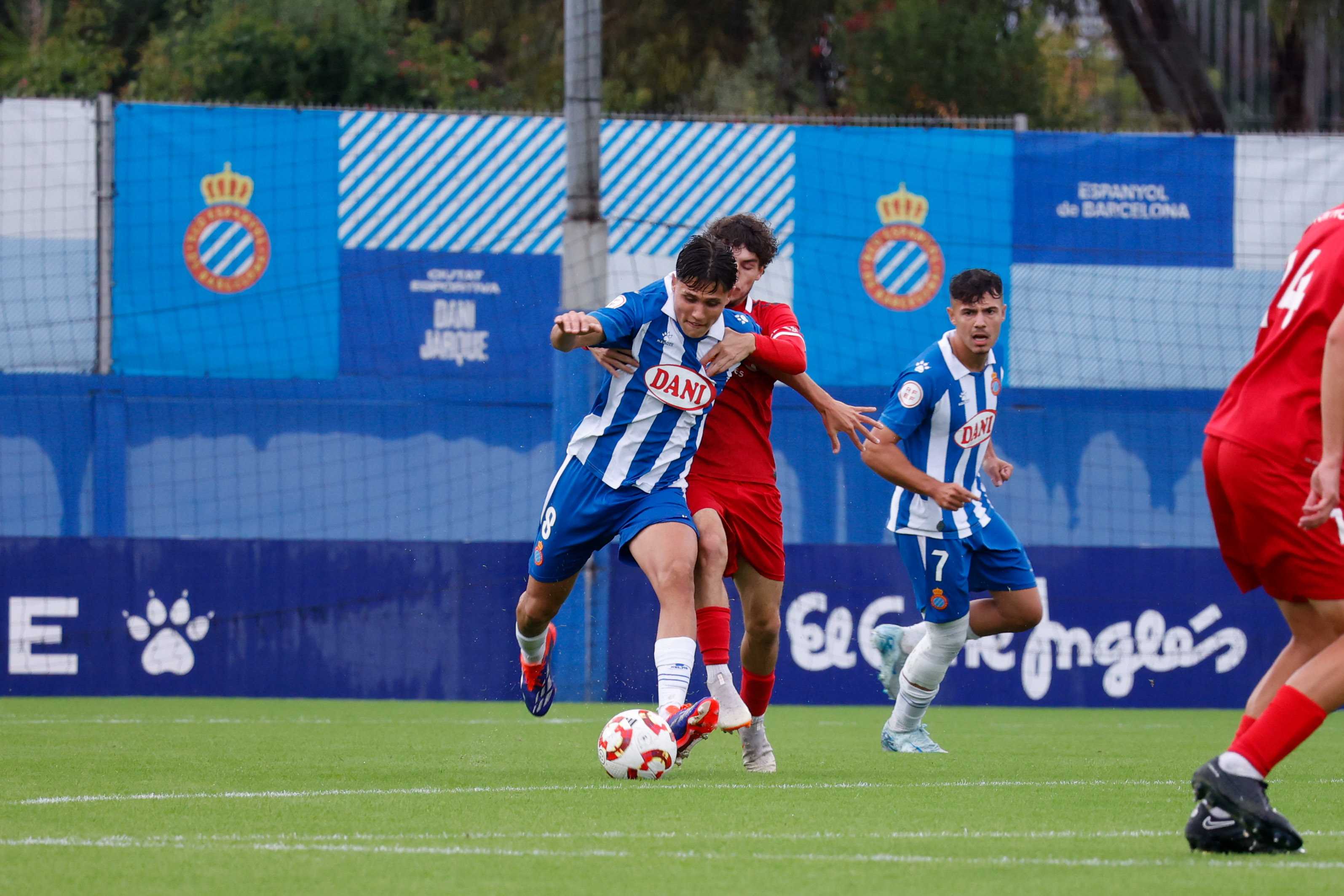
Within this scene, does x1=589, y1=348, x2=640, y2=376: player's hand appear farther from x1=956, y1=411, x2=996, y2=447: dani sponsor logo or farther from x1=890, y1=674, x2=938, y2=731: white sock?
x1=890, y1=674, x2=938, y2=731: white sock

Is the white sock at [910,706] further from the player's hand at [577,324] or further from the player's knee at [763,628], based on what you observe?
the player's hand at [577,324]

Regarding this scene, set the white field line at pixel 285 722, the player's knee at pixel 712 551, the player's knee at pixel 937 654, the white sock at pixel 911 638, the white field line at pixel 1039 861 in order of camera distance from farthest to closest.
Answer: the white field line at pixel 285 722 < the white sock at pixel 911 638 < the player's knee at pixel 937 654 < the player's knee at pixel 712 551 < the white field line at pixel 1039 861

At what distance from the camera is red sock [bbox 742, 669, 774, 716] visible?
6.98 m

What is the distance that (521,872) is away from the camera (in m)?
4.00

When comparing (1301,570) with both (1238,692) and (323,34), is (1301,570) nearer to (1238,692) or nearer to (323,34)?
(1238,692)

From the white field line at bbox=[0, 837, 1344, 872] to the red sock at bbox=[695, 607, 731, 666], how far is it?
237cm

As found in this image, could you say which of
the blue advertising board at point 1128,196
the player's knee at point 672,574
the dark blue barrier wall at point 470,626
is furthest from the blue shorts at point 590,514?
the blue advertising board at point 1128,196

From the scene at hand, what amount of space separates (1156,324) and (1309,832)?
13.2 metres

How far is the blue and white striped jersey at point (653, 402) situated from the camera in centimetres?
630

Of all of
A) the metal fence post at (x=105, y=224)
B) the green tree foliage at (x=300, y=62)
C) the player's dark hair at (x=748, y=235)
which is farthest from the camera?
the green tree foliage at (x=300, y=62)

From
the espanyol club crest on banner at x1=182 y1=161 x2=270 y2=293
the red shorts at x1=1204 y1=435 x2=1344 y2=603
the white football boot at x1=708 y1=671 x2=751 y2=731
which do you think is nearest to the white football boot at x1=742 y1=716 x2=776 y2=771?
the white football boot at x1=708 y1=671 x2=751 y2=731

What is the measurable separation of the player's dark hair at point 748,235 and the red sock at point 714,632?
130 cm

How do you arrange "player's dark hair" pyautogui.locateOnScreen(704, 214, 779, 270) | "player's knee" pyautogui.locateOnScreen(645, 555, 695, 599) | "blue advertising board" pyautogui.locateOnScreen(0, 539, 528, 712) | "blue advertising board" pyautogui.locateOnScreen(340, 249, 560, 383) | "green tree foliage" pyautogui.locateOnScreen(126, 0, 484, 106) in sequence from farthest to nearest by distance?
"green tree foliage" pyautogui.locateOnScreen(126, 0, 484, 106) < "blue advertising board" pyautogui.locateOnScreen(340, 249, 560, 383) < "blue advertising board" pyautogui.locateOnScreen(0, 539, 528, 712) < "player's dark hair" pyautogui.locateOnScreen(704, 214, 779, 270) < "player's knee" pyautogui.locateOnScreen(645, 555, 695, 599)

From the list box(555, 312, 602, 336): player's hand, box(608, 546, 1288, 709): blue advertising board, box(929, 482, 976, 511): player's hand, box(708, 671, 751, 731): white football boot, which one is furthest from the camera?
box(608, 546, 1288, 709): blue advertising board
